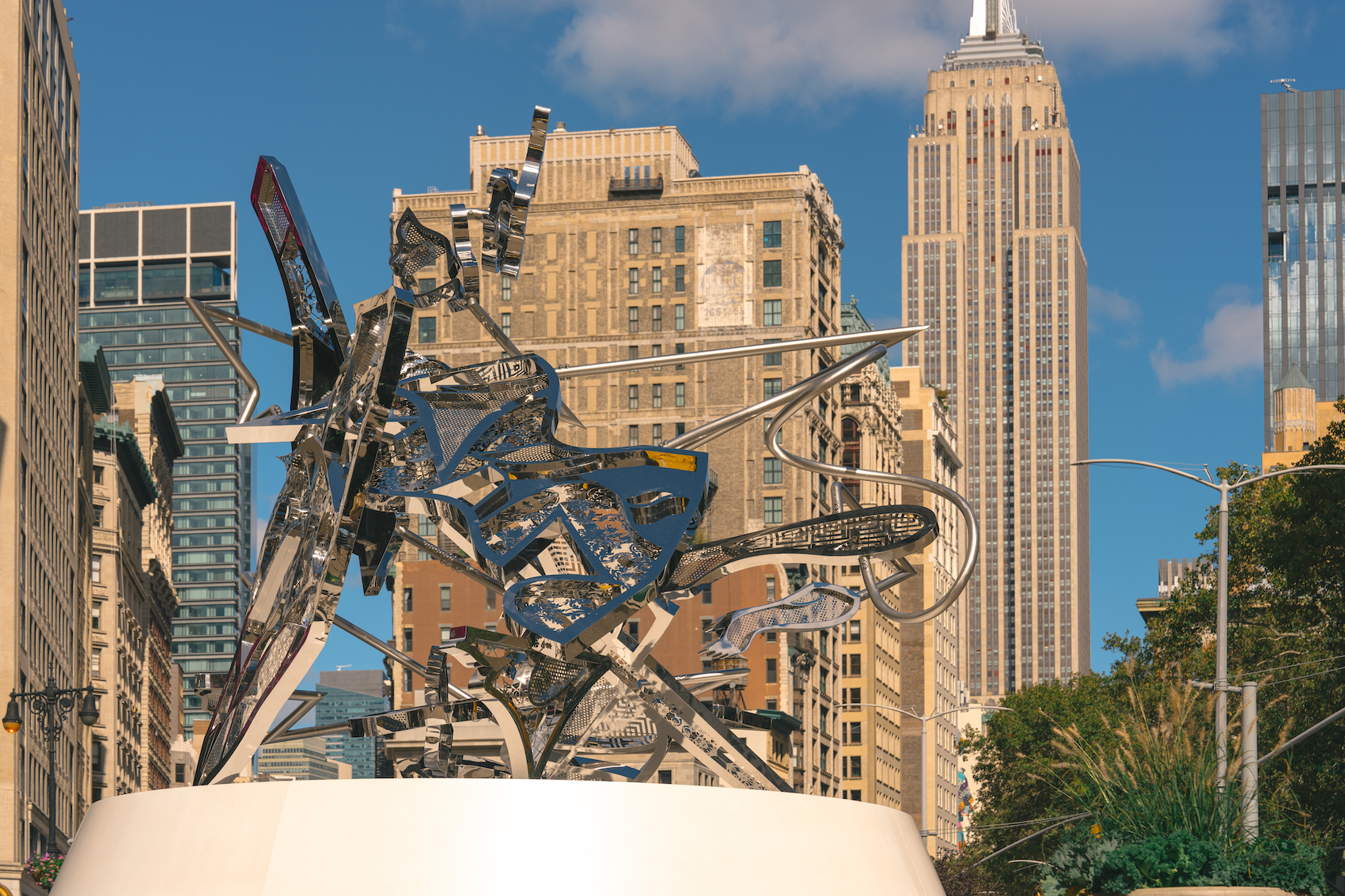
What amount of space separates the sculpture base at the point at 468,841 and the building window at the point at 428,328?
79.9 m

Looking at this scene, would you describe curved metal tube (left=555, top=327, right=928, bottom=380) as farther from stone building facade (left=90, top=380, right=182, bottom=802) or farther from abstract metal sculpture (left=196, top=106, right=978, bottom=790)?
stone building facade (left=90, top=380, right=182, bottom=802)

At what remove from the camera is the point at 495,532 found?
60.2 ft

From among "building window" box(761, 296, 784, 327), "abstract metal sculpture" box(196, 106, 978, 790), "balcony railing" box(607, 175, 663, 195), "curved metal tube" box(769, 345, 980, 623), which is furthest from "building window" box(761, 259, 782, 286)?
"abstract metal sculpture" box(196, 106, 978, 790)

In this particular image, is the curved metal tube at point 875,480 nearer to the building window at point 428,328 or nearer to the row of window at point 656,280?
the building window at point 428,328

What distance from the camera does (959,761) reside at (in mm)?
166000

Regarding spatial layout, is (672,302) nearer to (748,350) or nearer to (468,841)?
(748,350)

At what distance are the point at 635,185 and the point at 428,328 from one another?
13341 mm

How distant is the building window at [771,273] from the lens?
9700cm

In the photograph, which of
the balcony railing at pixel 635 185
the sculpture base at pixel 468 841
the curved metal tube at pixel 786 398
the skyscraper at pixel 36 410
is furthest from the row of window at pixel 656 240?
the sculpture base at pixel 468 841

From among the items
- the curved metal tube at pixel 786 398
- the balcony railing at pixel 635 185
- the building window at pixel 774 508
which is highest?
the balcony railing at pixel 635 185

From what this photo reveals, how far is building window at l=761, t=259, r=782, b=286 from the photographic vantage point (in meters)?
97.0

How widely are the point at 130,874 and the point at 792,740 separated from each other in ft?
A: 261

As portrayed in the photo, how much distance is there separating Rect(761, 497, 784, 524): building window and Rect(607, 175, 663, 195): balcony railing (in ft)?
57.0

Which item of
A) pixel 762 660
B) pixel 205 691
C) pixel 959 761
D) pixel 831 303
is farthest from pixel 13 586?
pixel 959 761
